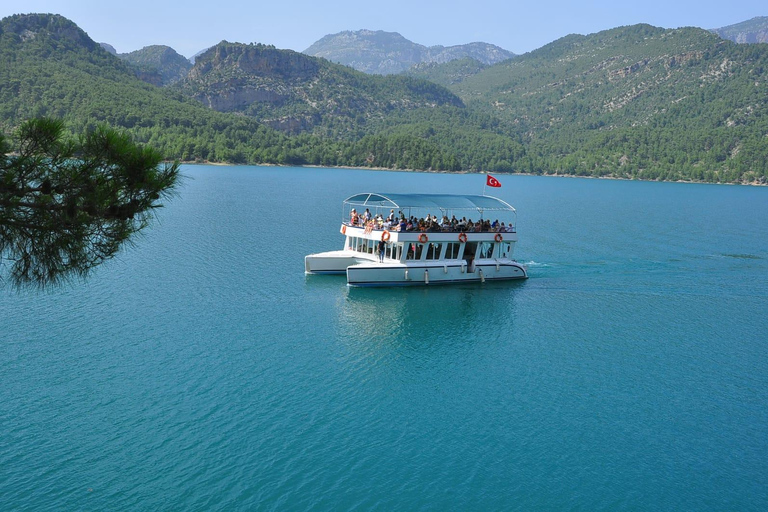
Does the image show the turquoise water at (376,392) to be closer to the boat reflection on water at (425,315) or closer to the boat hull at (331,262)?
the boat reflection on water at (425,315)

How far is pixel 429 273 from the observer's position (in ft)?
141

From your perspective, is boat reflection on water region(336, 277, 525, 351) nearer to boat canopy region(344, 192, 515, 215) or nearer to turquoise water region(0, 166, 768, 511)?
turquoise water region(0, 166, 768, 511)

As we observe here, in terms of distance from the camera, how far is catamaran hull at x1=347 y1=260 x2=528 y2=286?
41438mm

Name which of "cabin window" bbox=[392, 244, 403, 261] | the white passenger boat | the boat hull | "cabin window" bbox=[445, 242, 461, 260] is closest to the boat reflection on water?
the white passenger boat

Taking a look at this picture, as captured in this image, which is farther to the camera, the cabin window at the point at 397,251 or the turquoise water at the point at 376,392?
the cabin window at the point at 397,251

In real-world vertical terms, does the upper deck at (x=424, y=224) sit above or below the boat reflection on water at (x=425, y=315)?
above

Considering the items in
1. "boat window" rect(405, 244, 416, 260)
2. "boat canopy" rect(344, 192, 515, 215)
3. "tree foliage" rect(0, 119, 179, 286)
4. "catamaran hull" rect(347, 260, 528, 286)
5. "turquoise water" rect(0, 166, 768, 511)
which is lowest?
"turquoise water" rect(0, 166, 768, 511)

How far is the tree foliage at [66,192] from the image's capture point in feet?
41.4

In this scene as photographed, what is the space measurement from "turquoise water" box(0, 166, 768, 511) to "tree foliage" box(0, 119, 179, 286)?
7589mm

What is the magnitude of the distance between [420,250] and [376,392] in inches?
730

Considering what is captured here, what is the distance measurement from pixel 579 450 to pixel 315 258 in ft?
82.8

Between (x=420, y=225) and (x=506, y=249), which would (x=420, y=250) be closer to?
(x=420, y=225)

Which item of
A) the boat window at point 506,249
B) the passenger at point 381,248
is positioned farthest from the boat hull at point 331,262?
the boat window at point 506,249

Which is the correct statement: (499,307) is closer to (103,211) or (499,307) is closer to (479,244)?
(479,244)
